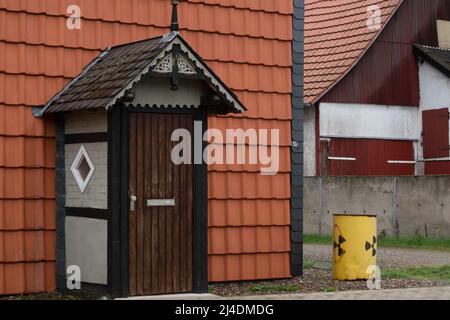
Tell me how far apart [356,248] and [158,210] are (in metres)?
3.37

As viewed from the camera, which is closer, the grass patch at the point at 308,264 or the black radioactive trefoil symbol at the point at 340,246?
the black radioactive trefoil symbol at the point at 340,246

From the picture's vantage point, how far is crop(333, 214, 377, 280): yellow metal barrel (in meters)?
13.4

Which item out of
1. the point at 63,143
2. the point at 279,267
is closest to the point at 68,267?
the point at 63,143

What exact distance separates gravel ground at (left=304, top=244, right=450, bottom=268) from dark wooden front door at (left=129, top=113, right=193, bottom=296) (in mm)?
5014

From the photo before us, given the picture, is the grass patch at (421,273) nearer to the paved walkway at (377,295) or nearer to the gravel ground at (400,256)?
the gravel ground at (400,256)

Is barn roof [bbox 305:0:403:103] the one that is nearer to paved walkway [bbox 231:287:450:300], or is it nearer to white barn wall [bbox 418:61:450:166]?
white barn wall [bbox 418:61:450:166]

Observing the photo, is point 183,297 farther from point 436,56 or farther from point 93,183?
point 436,56

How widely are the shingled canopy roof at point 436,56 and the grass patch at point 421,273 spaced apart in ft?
35.3

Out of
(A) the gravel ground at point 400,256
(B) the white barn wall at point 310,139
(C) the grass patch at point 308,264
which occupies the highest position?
(B) the white barn wall at point 310,139

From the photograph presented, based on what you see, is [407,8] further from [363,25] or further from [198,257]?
[198,257]

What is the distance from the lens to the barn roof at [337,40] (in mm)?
25009

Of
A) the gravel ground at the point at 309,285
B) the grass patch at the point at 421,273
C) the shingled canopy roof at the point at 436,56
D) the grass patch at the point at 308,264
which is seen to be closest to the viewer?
the gravel ground at the point at 309,285

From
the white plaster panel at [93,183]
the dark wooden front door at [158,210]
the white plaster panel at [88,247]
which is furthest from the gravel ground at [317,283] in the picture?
the white plaster panel at [93,183]

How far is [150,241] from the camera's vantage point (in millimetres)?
11266
